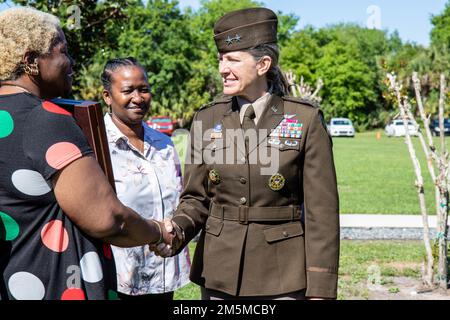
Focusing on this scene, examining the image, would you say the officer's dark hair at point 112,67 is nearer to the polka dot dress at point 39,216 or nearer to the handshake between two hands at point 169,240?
the handshake between two hands at point 169,240

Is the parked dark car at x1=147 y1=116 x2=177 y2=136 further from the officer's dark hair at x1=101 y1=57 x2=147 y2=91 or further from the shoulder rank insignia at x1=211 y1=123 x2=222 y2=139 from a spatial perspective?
the shoulder rank insignia at x1=211 y1=123 x2=222 y2=139

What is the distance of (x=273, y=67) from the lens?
10.6ft

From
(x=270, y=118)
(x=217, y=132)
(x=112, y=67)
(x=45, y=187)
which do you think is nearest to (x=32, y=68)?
(x=45, y=187)

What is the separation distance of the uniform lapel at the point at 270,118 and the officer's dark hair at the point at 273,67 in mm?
91

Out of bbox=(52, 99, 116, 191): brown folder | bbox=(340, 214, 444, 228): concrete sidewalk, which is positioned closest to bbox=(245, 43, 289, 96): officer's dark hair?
bbox=(52, 99, 116, 191): brown folder

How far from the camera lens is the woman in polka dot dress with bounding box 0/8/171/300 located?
222 cm

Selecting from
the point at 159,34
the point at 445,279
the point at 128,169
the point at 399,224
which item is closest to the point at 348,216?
the point at 399,224

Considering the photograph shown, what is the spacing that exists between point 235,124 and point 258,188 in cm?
38

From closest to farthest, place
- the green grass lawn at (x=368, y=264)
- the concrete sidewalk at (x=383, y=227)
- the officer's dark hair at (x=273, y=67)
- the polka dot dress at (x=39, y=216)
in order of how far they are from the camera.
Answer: the polka dot dress at (x=39, y=216), the officer's dark hair at (x=273, y=67), the green grass lawn at (x=368, y=264), the concrete sidewalk at (x=383, y=227)

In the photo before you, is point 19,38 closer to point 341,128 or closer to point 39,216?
point 39,216

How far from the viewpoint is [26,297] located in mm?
2355

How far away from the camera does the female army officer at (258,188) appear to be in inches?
119

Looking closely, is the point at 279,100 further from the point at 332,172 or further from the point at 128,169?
the point at 128,169

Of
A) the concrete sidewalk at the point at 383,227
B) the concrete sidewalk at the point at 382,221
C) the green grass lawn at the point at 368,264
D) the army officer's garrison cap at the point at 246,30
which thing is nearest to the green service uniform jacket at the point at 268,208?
the army officer's garrison cap at the point at 246,30
